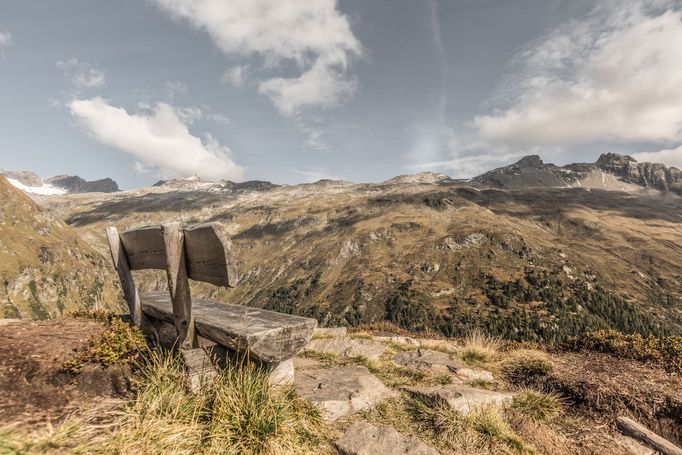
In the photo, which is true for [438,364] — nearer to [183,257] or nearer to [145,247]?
[183,257]

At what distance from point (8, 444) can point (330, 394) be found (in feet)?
16.5

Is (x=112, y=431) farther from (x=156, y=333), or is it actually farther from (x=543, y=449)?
(x=543, y=449)

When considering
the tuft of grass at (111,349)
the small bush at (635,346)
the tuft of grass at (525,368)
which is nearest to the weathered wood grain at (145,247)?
the tuft of grass at (111,349)

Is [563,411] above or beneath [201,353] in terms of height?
beneath

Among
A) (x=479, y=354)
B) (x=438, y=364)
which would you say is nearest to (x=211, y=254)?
(x=438, y=364)

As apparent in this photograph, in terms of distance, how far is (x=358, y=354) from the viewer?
39.5ft

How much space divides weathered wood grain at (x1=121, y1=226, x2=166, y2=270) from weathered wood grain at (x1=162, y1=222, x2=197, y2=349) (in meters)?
0.42

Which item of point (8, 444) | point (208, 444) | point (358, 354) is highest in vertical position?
point (8, 444)

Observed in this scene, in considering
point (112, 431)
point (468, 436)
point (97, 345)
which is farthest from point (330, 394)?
point (97, 345)

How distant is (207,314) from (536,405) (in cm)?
742

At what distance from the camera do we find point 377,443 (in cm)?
578

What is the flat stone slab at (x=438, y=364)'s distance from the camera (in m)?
10.1

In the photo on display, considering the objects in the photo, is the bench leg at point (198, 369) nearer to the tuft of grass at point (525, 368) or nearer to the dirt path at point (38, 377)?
the dirt path at point (38, 377)

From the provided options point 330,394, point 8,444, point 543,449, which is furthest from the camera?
point 330,394
